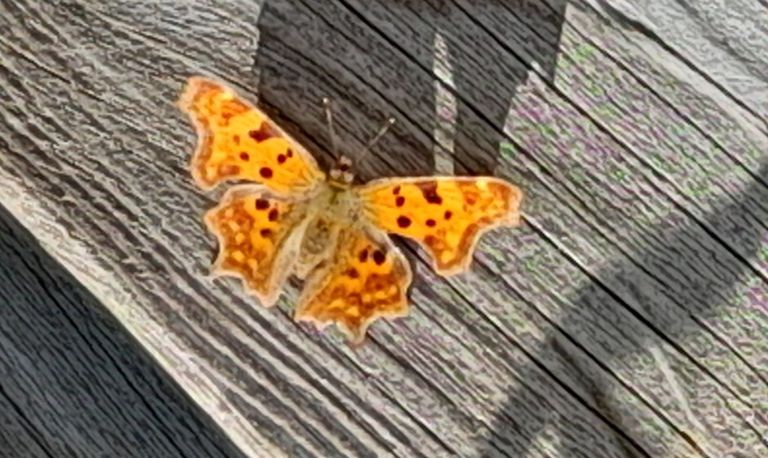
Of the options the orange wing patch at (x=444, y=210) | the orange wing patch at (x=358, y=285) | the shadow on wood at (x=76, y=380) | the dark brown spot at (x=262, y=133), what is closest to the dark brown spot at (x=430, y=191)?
the orange wing patch at (x=444, y=210)

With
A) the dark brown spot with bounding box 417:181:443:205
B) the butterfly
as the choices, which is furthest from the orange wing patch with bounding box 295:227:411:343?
the dark brown spot with bounding box 417:181:443:205

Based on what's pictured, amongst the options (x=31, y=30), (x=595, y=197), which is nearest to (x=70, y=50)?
(x=31, y=30)

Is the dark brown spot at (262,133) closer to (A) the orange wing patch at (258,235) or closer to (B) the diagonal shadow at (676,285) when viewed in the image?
(A) the orange wing patch at (258,235)

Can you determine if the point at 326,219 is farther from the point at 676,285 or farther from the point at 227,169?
the point at 676,285

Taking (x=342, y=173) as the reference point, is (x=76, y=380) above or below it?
below

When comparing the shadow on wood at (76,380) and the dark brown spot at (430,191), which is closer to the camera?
the dark brown spot at (430,191)

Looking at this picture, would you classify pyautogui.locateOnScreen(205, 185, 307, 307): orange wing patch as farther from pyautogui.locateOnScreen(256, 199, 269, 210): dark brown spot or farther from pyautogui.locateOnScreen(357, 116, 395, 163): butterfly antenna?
pyautogui.locateOnScreen(357, 116, 395, 163): butterfly antenna

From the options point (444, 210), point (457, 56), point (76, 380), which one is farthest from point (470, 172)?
point (76, 380)
